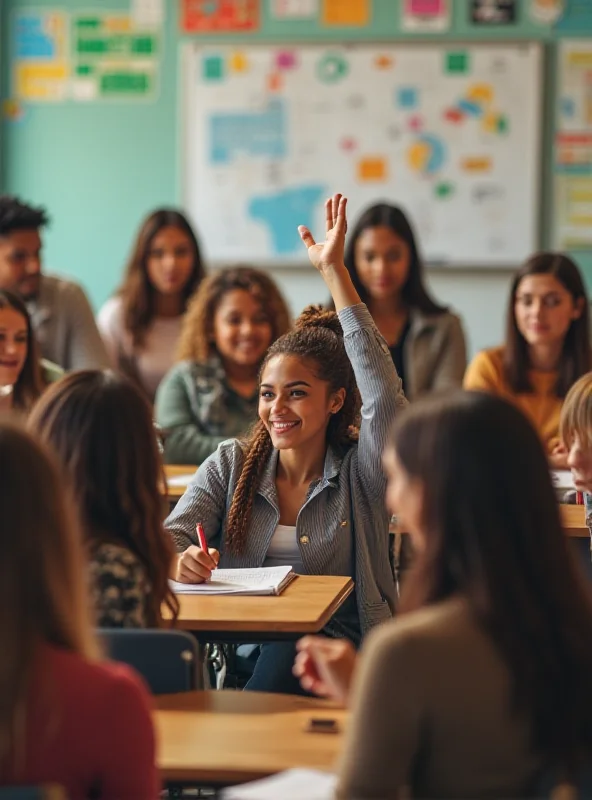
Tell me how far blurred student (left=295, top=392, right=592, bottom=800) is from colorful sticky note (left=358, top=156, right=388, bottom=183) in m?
4.61

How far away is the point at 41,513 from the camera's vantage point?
1347 mm

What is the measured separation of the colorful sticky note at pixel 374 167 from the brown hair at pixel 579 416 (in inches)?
128

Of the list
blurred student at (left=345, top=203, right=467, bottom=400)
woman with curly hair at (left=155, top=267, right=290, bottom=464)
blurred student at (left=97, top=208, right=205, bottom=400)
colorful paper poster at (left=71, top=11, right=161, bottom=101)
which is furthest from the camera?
colorful paper poster at (left=71, top=11, right=161, bottom=101)

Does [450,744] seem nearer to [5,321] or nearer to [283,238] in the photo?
[5,321]

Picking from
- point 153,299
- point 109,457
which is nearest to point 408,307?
point 153,299

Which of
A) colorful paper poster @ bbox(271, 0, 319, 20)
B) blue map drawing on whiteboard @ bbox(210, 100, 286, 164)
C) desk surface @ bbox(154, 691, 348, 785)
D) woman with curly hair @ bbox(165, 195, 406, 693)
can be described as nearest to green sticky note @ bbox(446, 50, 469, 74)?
colorful paper poster @ bbox(271, 0, 319, 20)

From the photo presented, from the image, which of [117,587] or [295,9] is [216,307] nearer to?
[295,9]

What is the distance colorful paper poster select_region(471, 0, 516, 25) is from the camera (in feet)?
18.9

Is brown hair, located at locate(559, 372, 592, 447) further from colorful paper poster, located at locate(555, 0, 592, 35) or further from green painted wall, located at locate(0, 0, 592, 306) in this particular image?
green painted wall, located at locate(0, 0, 592, 306)

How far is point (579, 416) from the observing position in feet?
9.11

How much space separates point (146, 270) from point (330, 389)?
→ 2.55 m

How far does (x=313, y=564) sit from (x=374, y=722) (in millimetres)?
1438

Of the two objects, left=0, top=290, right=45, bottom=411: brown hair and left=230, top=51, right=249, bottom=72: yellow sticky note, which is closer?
left=0, top=290, right=45, bottom=411: brown hair

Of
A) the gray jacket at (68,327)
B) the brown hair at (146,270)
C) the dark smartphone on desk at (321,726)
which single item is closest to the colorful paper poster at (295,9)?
the brown hair at (146,270)
